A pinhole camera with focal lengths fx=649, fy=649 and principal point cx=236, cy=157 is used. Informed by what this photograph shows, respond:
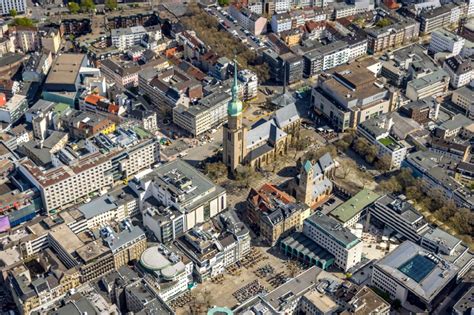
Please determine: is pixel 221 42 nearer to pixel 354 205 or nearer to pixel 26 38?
pixel 26 38

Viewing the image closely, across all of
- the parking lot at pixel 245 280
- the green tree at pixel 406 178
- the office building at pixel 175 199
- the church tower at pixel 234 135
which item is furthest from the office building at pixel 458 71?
the parking lot at pixel 245 280

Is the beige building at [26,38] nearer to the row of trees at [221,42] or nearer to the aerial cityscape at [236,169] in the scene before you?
the aerial cityscape at [236,169]

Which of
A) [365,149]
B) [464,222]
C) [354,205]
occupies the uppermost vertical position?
[365,149]

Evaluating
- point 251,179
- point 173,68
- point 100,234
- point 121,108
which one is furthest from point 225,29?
point 100,234

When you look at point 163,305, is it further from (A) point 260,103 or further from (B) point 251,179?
(A) point 260,103

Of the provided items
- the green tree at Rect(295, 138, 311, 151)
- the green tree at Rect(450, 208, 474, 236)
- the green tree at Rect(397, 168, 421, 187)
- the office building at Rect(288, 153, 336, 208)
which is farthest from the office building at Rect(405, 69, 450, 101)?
the green tree at Rect(450, 208, 474, 236)

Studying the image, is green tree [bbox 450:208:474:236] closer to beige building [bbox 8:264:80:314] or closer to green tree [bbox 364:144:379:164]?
green tree [bbox 364:144:379:164]

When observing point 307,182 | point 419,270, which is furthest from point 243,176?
point 419,270
